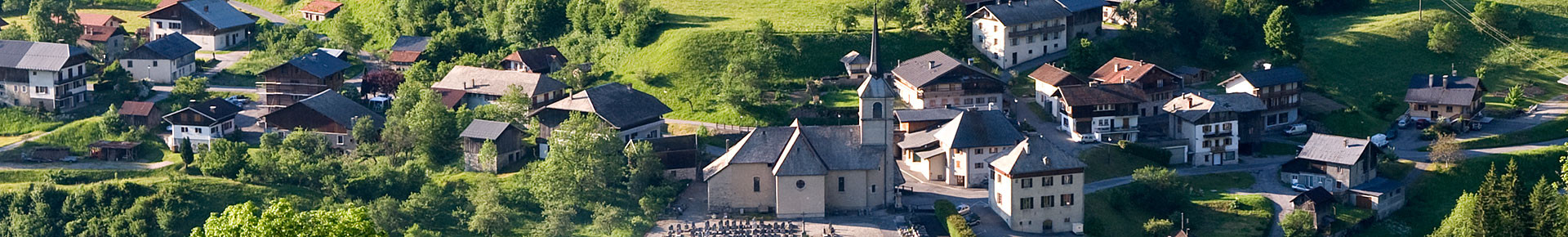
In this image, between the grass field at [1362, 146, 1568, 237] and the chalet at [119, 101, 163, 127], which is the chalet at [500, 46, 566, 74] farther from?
the grass field at [1362, 146, 1568, 237]

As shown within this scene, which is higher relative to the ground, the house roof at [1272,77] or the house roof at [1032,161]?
the house roof at [1272,77]

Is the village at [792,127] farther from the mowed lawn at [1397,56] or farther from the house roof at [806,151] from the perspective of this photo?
the mowed lawn at [1397,56]

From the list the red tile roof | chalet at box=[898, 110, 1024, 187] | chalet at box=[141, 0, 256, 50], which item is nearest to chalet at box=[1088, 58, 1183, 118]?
chalet at box=[898, 110, 1024, 187]

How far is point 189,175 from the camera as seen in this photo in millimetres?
96375

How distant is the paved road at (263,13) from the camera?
142 m

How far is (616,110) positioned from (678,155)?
238 inches

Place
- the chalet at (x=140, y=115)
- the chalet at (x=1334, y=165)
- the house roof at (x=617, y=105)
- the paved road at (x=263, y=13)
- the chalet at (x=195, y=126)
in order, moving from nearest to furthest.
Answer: the chalet at (x=1334, y=165)
the house roof at (x=617, y=105)
the chalet at (x=195, y=126)
the chalet at (x=140, y=115)
the paved road at (x=263, y=13)

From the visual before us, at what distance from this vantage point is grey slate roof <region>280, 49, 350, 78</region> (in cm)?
11325

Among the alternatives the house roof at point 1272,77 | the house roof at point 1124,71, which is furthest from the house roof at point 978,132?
the house roof at point 1272,77

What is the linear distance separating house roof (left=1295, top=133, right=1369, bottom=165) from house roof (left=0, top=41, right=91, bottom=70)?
Answer: 64.4 metres

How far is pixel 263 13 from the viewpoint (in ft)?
475

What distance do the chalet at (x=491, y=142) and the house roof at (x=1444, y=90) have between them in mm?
→ 48742

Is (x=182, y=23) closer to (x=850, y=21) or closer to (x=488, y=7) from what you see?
(x=488, y=7)

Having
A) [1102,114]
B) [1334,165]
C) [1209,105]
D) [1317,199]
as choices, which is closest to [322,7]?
[1102,114]
